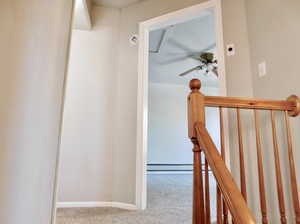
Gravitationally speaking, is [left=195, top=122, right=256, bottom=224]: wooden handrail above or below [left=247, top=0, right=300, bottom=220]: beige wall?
below

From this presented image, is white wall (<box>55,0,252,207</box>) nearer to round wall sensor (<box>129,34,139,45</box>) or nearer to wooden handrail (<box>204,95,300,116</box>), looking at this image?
round wall sensor (<box>129,34,139,45</box>)

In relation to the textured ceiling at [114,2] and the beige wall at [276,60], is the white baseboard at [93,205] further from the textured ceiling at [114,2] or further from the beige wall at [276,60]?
the textured ceiling at [114,2]

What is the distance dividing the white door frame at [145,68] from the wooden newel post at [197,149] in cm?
91

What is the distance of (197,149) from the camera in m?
0.96

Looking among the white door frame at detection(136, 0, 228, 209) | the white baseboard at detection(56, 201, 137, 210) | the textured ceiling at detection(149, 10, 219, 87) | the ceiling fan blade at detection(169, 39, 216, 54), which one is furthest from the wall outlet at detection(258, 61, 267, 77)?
the ceiling fan blade at detection(169, 39, 216, 54)

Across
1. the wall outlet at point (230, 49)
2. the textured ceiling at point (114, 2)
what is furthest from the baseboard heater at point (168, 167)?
the wall outlet at point (230, 49)

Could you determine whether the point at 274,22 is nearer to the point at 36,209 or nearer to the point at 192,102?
the point at 192,102

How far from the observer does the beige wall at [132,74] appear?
182cm

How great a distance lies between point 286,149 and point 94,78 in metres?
2.08

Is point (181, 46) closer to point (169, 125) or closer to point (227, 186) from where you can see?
point (169, 125)

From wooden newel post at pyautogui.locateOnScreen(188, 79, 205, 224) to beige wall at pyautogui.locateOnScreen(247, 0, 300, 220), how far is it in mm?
696

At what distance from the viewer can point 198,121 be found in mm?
977

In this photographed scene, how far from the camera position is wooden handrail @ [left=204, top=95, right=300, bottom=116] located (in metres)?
1.13

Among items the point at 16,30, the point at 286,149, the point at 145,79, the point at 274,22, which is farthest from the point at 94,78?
the point at 286,149
